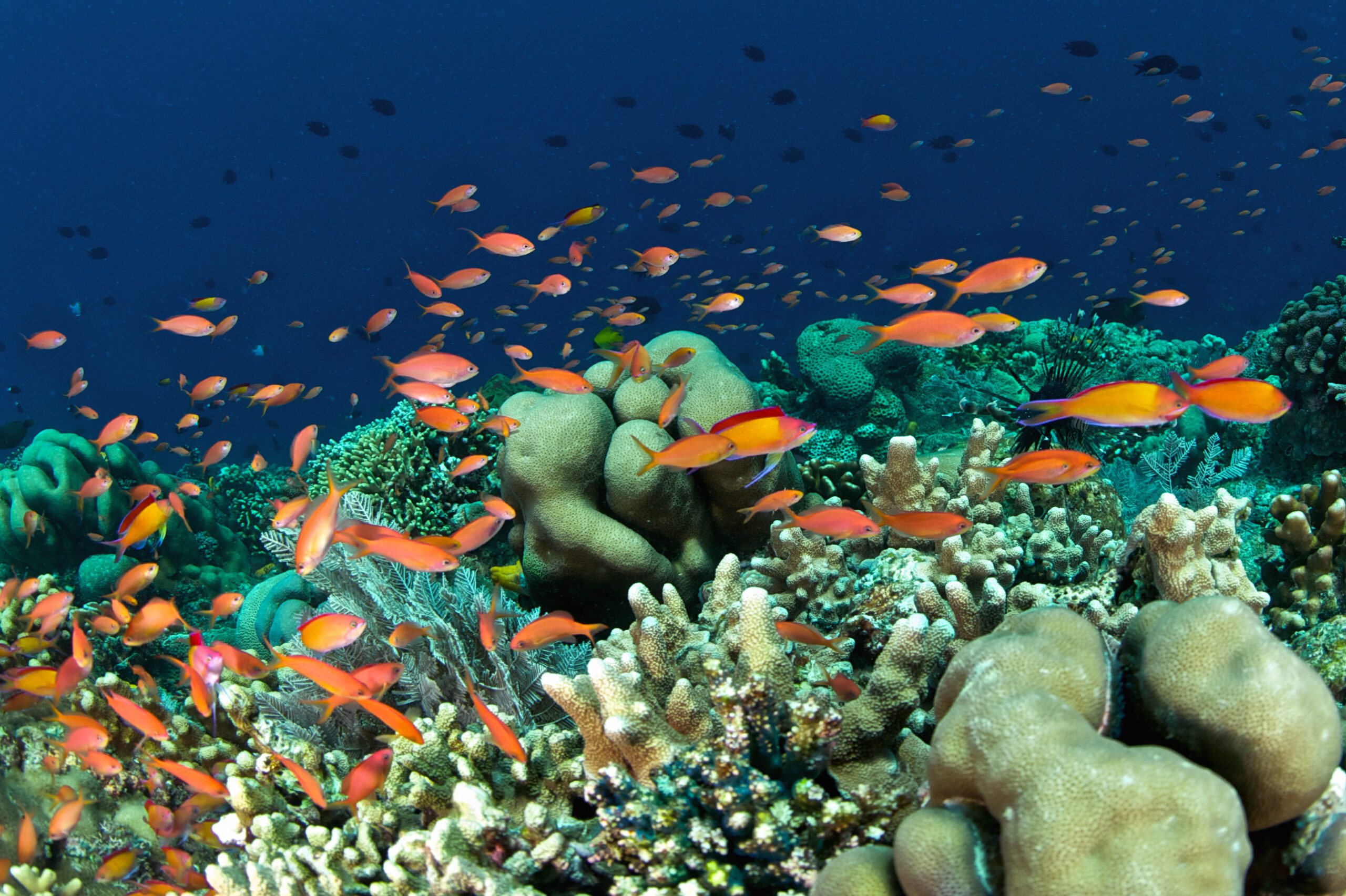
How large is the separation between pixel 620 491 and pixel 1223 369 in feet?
13.9

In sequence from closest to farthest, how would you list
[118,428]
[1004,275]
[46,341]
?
[1004,275], [118,428], [46,341]

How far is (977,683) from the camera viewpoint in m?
1.65

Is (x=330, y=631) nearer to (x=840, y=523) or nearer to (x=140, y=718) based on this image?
(x=140, y=718)

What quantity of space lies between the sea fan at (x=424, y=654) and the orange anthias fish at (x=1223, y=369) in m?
4.44

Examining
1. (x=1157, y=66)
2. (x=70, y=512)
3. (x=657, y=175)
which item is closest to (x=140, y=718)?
(x=70, y=512)

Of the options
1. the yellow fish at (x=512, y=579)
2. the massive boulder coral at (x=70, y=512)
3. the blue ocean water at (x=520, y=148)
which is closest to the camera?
the yellow fish at (x=512, y=579)

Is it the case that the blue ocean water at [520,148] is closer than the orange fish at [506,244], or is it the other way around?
the orange fish at [506,244]

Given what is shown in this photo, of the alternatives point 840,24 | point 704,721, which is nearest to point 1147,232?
point 840,24

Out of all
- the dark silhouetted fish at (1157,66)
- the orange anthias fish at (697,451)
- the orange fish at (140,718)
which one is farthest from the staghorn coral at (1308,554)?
the dark silhouetted fish at (1157,66)

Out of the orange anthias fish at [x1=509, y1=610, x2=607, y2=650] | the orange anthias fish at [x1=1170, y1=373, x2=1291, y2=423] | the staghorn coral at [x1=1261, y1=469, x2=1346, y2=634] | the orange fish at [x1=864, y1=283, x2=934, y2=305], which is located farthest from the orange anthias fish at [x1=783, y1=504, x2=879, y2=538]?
the orange fish at [x1=864, y1=283, x2=934, y2=305]

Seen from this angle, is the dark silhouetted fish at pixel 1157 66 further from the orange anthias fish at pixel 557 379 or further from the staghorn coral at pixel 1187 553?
the orange anthias fish at pixel 557 379

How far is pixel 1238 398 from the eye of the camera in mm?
3006

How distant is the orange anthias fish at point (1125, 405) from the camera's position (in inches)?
113

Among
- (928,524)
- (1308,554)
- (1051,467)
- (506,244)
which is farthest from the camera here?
(506,244)
